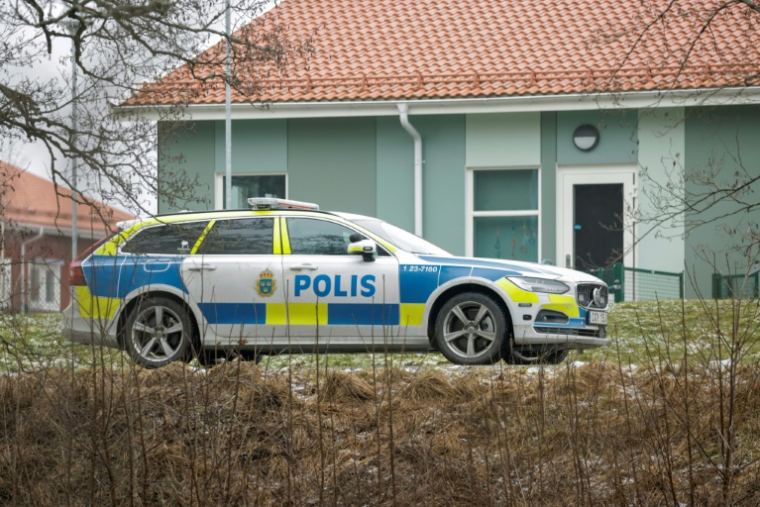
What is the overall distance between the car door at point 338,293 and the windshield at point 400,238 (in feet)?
0.76

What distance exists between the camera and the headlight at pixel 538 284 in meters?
10.8

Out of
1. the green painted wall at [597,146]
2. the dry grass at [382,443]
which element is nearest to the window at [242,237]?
the dry grass at [382,443]

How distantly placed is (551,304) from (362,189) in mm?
8696

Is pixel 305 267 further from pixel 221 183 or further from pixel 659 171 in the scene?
pixel 659 171

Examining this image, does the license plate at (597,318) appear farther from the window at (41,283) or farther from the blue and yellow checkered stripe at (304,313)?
the window at (41,283)

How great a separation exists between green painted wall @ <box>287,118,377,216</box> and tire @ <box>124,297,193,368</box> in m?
8.06

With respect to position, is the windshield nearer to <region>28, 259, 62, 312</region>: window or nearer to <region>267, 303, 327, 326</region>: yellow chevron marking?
<region>267, 303, 327, 326</region>: yellow chevron marking

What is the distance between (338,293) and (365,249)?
0.49 meters

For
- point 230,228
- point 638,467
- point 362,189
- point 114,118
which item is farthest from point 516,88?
point 638,467

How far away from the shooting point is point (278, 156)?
63.8ft

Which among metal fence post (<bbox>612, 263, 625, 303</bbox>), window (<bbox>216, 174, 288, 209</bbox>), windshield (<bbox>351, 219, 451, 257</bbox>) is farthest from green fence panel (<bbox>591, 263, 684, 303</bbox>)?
windshield (<bbox>351, 219, 451, 257</bbox>)

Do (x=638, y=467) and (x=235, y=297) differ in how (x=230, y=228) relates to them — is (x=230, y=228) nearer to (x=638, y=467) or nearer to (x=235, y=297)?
(x=235, y=297)

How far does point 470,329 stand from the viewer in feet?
35.3

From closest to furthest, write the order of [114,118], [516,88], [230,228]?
[114,118] → [230,228] → [516,88]
